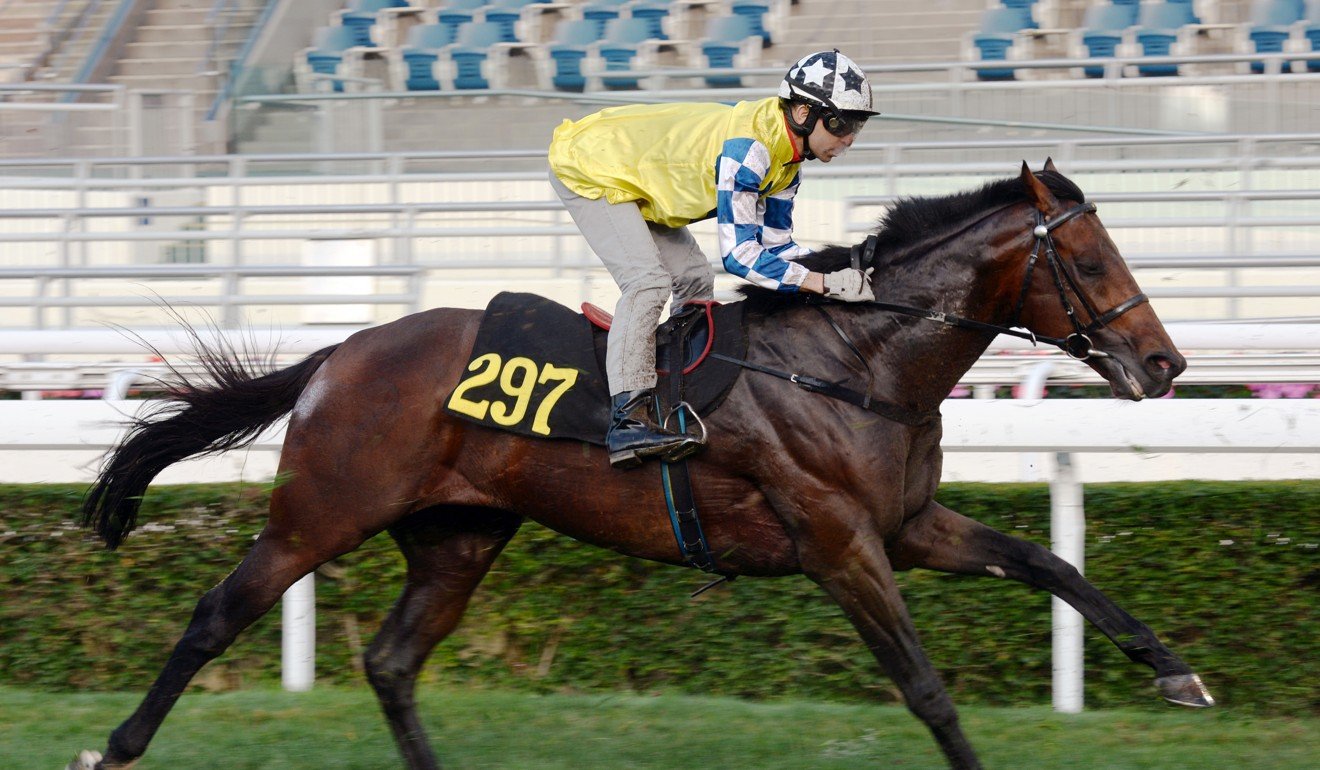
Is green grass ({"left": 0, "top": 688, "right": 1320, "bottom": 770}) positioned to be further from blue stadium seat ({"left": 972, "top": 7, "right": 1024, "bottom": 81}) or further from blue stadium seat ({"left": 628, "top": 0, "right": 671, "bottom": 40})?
blue stadium seat ({"left": 628, "top": 0, "right": 671, "bottom": 40})

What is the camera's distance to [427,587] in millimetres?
4074

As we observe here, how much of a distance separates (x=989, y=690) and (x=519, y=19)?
10000 mm

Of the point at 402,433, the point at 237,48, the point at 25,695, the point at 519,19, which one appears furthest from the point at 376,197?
the point at 402,433

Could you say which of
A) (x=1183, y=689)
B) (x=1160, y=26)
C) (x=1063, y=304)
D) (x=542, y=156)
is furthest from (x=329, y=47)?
(x=1183, y=689)

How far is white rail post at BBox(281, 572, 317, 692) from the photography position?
456 cm

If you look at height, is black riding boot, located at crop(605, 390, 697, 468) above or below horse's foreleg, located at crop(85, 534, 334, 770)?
above

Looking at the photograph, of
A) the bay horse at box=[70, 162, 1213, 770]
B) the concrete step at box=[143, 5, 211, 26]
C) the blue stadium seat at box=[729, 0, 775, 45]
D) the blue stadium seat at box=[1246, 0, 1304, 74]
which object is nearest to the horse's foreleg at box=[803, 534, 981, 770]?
the bay horse at box=[70, 162, 1213, 770]

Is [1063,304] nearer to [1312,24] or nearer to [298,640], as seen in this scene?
[298,640]

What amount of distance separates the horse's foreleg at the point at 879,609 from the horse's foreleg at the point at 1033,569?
223 millimetres

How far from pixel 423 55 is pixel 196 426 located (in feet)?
31.0

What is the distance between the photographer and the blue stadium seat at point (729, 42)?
11.9 m

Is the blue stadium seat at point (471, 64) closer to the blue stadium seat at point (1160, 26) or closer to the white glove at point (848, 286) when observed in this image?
the blue stadium seat at point (1160, 26)

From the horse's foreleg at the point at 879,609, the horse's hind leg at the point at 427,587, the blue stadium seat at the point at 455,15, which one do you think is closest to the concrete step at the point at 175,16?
the blue stadium seat at the point at 455,15

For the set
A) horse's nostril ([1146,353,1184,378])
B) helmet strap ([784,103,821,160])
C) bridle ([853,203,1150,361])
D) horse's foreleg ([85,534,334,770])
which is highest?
helmet strap ([784,103,821,160])
